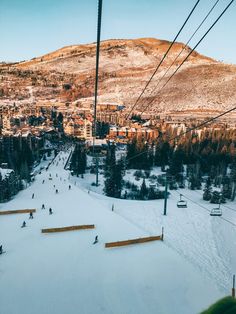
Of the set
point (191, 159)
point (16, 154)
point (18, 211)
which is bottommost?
point (191, 159)

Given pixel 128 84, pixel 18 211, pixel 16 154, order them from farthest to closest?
pixel 128 84 → pixel 16 154 → pixel 18 211

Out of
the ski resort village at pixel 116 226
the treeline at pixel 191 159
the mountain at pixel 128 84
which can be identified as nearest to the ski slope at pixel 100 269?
the ski resort village at pixel 116 226

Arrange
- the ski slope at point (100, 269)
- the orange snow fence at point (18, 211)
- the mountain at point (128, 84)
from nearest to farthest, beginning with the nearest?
the ski slope at point (100, 269) → the orange snow fence at point (18, 211) → the mountain at point (128, 84)

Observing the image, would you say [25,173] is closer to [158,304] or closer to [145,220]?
[145,220]

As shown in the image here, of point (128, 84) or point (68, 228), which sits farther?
point (128, 84)

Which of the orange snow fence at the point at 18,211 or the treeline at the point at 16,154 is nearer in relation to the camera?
the orange snow fence at the point at 18,211

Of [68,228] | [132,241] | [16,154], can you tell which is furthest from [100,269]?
[16,154]

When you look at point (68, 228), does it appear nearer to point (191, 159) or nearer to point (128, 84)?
point (191, 159)

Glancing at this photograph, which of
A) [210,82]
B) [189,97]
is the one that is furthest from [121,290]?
[210,82]

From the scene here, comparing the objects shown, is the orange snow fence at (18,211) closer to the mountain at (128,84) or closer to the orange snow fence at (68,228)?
the orange snow fence at (68,228)
